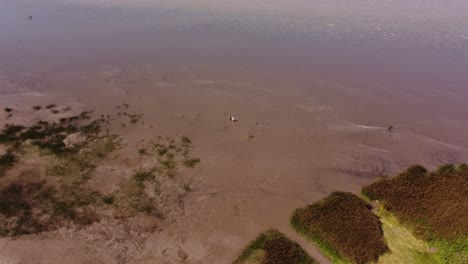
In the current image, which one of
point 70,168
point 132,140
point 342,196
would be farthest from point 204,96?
point 342,196

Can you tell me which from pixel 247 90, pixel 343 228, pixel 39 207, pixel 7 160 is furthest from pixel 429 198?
pixel 7 160

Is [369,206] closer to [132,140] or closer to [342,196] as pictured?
[342,196]

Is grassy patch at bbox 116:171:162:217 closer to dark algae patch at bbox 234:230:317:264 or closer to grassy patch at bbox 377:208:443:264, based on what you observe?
dark algae patch at bbox 234:230:317:264

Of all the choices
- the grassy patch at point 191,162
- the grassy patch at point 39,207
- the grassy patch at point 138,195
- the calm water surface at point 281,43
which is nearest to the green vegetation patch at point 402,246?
the calm water surface at point 281,43

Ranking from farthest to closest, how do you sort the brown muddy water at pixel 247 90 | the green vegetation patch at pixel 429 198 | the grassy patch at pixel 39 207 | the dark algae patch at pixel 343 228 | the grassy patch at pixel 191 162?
1. the grassy patch at pixel 191 162
2. the brown muddy water at pixel 247 90
3. the green vegetation patch at pixel 429 198
4. the grassy patch at pixel 39 207
5. the dark algae patch at pixel 343 228

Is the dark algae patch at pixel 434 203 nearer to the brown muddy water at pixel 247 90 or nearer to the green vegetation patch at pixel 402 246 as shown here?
the green vegetation patch at pixel 402 246

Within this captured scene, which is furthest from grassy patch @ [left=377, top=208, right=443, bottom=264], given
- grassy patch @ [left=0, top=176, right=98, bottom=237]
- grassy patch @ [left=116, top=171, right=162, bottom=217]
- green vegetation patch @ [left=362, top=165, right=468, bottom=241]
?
grassy patch @ [left=0, top=176, right=98, bottom=237]
